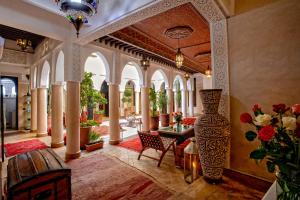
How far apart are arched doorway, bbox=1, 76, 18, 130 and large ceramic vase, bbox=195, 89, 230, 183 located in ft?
34.8

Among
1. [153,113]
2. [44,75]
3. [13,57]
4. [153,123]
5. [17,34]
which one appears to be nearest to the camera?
[17,34]

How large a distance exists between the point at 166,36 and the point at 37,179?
15.7 ft

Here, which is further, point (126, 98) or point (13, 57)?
point (126, 98)

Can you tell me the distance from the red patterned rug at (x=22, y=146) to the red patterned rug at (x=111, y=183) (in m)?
2.61

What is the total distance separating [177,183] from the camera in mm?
3146

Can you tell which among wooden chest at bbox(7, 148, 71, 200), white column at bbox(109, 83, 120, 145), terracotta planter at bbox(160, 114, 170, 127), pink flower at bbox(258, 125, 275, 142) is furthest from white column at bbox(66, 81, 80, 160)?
terracotta planter at bbox(160, 114, 170, 127)

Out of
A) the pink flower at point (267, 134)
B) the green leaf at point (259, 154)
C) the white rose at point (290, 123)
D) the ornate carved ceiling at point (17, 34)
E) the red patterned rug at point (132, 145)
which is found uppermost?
the ornate carved ceiling at point (17, 34)

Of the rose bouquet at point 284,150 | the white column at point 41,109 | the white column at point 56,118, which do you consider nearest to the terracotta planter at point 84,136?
the white column at point 56,118

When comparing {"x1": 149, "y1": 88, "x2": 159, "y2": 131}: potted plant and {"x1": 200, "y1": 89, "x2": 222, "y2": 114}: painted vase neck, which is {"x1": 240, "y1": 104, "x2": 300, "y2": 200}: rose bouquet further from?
{"x1": 149, "y1": 88, "x2": 159, "y2": 131}: potted plant

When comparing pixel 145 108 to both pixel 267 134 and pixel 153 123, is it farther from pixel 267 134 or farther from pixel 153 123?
pixel 267 134

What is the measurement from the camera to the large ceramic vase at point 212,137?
95.0 inches

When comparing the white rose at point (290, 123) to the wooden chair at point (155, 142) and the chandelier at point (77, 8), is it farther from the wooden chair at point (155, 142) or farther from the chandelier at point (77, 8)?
the wooden chair at point (155, 142)

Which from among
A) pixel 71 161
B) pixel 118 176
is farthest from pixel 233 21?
pixel 71 161

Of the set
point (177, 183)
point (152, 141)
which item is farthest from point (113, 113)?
point (177, 183)
